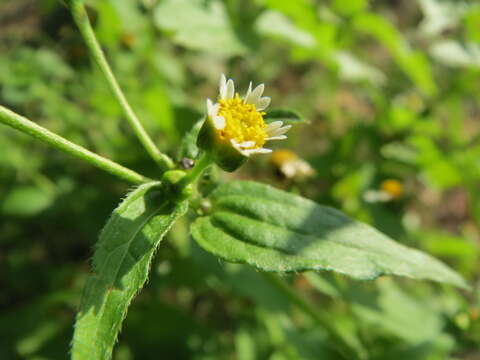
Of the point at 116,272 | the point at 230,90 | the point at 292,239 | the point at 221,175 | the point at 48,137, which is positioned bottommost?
the point at 221,175

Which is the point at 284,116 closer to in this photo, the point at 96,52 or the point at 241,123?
the point at 241,123

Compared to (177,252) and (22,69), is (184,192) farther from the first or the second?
(22,69)

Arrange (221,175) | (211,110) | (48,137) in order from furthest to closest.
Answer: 1. (221,175)
2. (211,110)
3. (48,137)

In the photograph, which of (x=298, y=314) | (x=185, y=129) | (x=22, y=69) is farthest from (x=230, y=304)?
(x=22, y=69)

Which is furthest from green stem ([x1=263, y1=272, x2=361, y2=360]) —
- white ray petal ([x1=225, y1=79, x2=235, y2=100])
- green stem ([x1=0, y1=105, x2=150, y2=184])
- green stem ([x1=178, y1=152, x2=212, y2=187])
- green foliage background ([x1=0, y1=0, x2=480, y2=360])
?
green stem ([x1=0, y1=105, x2=150, y2=184])

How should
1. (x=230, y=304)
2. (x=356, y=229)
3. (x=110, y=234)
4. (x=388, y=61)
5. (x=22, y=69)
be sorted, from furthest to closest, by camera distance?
(x=388, y=61) → (x=230, y=304) → (x=22, y=69) → (x=356, y=229) → (x=110, y=234)

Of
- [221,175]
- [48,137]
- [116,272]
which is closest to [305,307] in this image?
[116,272]
